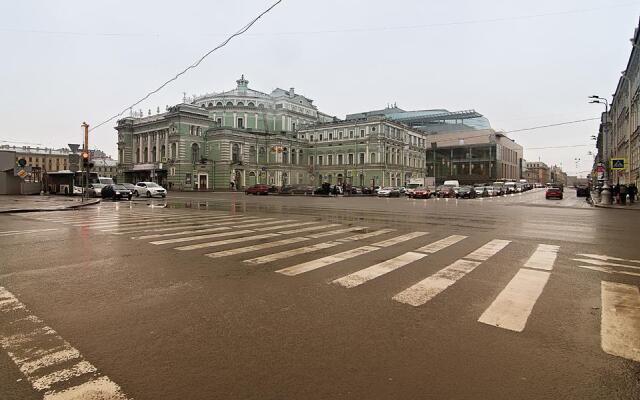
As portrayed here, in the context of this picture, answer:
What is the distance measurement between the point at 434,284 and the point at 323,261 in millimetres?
2381

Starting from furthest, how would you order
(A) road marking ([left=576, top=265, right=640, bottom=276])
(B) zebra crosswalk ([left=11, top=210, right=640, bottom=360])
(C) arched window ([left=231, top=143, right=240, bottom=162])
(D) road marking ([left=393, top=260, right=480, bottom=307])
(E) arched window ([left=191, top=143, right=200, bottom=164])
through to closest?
(C) arched window ([left=231, top=143, right=240, bottom=162]) → (E) arched window ([left=191, top=143, right=200, bottom=164]) → (A) road marking ([left=576, top=265, right=640, bottom=276]) → (D) road marking ([left=393, top=260, right=480, bottom=307]) → (B) zebra crosswalk ([left=11, top=210, right=640, bottom=360])

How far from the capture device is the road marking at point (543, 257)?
738 centimetres

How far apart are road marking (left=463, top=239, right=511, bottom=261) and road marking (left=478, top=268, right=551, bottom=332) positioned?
1.43 meters

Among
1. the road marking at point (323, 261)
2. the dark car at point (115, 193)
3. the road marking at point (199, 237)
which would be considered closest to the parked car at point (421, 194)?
the dark car at point (115, 193)

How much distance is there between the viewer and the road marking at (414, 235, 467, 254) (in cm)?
902

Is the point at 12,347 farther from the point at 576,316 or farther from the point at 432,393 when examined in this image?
the point at 576,316

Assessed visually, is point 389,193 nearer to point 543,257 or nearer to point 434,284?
point 543,257

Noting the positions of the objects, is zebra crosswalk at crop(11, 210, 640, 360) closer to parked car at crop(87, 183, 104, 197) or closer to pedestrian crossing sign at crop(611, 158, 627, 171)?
pedestrian crossing sign at crop(611, 158, 627, 171)

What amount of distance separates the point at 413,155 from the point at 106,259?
93.7 meters

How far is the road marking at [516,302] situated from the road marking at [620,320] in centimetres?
76

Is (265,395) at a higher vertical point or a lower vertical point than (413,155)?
lower

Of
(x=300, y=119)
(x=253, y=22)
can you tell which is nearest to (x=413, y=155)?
(x=300, y=119)

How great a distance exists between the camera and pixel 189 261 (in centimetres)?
770

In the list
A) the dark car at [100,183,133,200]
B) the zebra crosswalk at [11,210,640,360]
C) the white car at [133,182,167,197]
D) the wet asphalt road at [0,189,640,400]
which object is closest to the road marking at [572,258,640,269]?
the zebra crosswalk at [11,210,640,360]
